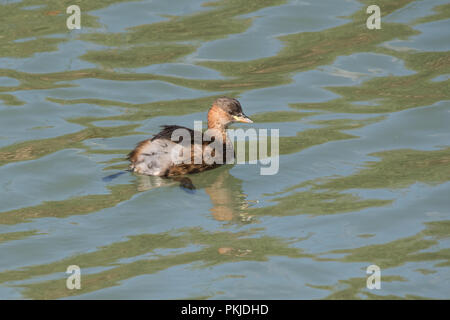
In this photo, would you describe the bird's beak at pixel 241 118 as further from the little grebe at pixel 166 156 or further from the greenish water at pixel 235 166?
the greenish water at pixel 235 166

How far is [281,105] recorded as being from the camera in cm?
1048

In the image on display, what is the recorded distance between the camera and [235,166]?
891cm

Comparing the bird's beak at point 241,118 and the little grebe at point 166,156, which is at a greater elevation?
the bird's beak at point 241,118

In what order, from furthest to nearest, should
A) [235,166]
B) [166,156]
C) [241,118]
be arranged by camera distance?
1. [241,118]
2. [235,166]
3. [166,156]

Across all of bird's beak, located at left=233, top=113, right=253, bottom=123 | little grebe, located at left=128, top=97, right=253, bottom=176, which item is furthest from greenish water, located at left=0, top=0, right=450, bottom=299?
bird's beak, located at left=233, top=113, right=253, bottom=123

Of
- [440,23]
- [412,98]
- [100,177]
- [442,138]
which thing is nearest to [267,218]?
[100,177]

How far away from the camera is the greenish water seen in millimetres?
6586

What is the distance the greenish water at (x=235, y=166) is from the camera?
6.59 m

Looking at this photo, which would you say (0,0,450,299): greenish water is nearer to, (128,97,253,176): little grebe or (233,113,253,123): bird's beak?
(128,97,253,176): little grebe

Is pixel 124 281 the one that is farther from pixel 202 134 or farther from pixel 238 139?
pixel 238 139

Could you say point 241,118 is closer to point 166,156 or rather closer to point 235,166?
point 235,166

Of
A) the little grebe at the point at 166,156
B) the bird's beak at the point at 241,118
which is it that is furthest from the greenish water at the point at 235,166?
the bird's beak at the point at 241,118

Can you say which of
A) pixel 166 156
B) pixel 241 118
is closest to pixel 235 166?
pixel 241 118
